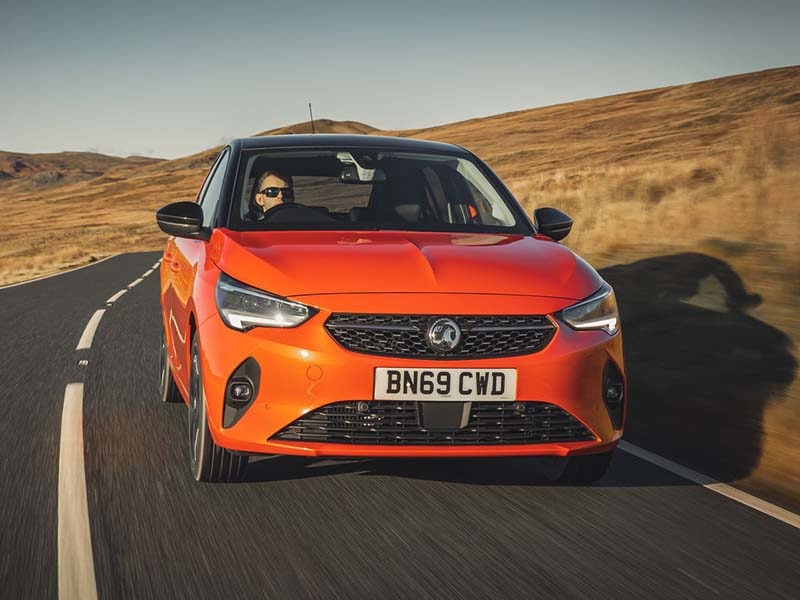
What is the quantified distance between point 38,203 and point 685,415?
505 feet

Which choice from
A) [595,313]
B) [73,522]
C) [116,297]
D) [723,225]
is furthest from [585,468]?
[116,297]

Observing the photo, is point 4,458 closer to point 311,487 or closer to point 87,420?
point 87,420

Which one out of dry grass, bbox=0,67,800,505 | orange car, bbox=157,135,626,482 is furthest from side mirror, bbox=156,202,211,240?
dry grass, bbox=0,67,800,505

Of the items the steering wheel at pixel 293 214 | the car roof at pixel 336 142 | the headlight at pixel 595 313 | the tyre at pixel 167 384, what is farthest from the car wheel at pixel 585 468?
the tyre at pixel 167 384

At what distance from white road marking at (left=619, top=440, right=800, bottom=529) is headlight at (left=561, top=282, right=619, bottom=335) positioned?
986mm

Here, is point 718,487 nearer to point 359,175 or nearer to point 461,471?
point 461,471

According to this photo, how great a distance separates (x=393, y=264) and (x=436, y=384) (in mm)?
640

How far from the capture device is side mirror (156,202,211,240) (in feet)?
17.3

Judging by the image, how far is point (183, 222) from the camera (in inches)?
208

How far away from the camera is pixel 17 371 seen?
8414mm

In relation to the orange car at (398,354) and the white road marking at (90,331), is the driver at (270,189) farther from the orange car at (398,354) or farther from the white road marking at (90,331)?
the white road marking at (90,331)

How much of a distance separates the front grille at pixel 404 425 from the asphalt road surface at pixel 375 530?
355 mm

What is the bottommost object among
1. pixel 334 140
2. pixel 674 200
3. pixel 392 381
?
pixel 674 200

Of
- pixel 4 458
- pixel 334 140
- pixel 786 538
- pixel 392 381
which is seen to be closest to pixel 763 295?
pixel 334 140
